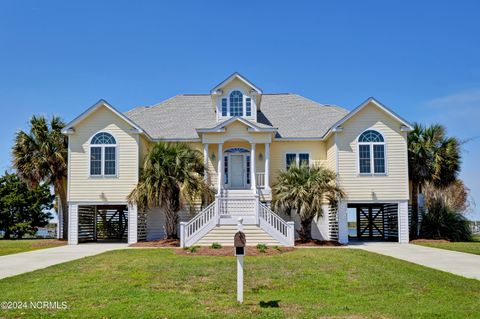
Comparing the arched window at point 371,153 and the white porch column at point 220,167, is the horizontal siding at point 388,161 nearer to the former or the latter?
the arched window at point 371,153

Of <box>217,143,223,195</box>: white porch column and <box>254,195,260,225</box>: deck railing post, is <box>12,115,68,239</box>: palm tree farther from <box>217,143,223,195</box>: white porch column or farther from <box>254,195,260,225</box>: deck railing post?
<box>254,195,260,225</box>: deck railing post

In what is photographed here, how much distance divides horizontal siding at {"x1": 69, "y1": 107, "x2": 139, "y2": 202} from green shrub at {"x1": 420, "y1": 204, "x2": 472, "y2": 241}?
16.0m

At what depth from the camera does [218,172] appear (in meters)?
25.7

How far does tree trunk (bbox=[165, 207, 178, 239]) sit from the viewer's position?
2417 cm

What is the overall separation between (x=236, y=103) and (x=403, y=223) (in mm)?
11167

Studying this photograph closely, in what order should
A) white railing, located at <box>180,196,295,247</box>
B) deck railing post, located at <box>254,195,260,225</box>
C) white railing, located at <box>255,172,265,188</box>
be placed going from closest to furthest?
white railing, located at <box>180,196,295,247</box> < deck railing post, located at <box>254,195,260,225</box> < white railing, located at <box>255,172,265,188</box>

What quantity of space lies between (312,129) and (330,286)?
17372 mm

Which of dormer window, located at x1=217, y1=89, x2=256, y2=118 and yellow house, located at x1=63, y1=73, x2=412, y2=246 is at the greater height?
dormer window, located at x1=217, y1=89, x2=256, y2=118

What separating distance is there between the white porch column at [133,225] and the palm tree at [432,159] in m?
15.2

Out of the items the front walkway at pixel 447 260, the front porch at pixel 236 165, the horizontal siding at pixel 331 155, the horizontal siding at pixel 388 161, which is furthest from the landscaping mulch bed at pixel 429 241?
the front porch at pixel 236 165

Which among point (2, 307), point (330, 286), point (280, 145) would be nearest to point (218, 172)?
point (280, 145)

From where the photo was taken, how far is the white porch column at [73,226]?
25.2m

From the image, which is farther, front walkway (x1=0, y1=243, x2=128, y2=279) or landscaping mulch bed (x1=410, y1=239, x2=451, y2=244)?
landscaping mulch bed (x1=410, y1=239, x2=451, y2=244)

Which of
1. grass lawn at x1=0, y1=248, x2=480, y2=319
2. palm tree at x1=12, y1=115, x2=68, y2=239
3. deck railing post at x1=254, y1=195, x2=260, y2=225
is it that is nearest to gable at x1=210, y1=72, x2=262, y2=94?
deck railing post at x1=254, y1=195, x2=260, y2=225
